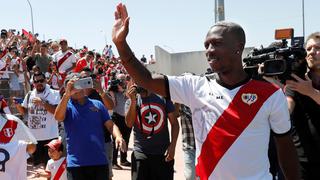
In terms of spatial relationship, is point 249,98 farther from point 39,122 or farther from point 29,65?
point 29,65

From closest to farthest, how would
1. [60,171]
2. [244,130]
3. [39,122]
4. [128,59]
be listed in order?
1. [244,130]
2. [128,59]
3. [60,171]
4. [39,122]

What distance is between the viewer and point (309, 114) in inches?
139

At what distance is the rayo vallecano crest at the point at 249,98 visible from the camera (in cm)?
264

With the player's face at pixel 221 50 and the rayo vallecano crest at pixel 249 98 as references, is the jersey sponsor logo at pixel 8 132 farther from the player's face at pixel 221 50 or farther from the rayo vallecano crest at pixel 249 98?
the rayo vallecano crest at pixel 249 98

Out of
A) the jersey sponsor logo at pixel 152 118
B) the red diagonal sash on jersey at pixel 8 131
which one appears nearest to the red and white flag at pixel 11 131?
the red diagonal sash on jersey at pixel 8 131

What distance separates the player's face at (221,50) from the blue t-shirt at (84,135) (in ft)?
9.10

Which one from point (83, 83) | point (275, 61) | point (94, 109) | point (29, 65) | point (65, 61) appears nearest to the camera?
point (275, 61)

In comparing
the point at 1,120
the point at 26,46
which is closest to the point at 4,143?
the point at 1,120

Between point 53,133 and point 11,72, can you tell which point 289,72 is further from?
point 11,72

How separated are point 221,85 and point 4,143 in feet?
9.83

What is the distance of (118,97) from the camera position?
9.13 m

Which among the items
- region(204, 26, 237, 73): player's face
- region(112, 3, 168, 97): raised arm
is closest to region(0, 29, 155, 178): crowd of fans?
region(112, 3, 168, 97): raised arm

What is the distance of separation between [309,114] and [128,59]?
1.56 metres

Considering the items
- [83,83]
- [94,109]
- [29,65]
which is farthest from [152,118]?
[29,65]
